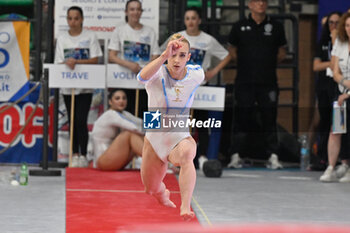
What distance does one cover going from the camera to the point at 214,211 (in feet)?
24.0

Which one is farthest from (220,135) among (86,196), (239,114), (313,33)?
(313,33)

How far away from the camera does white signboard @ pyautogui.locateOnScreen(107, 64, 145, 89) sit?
10.1 m

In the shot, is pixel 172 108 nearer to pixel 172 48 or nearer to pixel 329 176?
pixel 172 48

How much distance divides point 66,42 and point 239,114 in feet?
8.15

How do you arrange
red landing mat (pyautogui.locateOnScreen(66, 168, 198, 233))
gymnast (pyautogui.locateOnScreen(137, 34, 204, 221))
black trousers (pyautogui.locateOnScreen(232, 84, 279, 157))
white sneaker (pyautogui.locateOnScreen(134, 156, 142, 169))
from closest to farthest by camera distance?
gymnast (pyautogui.locateOnScreen(137, 34, 204, 221)) < red landing mat (pyautogui.locateOnScreen(66, 168, 198, 233)) < black trousers (pyautogui.locateOnScreen(232, 84, 279, 157)) < white sneaker (pyautogui.locateOnScreen(134, 156, 142, 169))

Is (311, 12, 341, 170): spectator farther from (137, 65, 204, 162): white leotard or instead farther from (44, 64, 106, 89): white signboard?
(137, 65, 204, 162): white leotard

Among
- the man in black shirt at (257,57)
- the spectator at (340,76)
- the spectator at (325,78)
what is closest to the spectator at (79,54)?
the man in black shirt at (257,57)

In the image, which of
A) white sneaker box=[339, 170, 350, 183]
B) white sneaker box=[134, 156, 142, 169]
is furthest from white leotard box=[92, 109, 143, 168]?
white sneaker box=[339, 170, 350, 183]

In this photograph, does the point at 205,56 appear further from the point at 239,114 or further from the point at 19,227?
the point at 19,227

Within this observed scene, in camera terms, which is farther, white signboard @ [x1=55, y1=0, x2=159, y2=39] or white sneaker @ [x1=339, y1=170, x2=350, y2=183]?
white signboard @ [x1=55, y1=0, x2=159, y2=39]

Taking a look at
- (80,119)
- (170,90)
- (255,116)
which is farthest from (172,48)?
(255,116)

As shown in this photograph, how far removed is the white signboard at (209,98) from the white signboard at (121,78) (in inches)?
28.3

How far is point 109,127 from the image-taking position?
996 centimetres

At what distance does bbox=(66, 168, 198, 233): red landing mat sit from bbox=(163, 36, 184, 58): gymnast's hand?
63.6 inches
